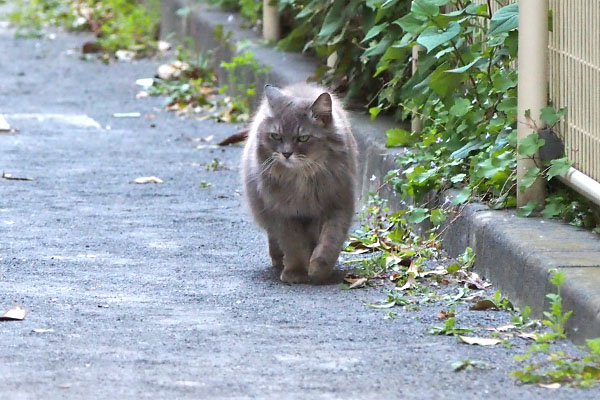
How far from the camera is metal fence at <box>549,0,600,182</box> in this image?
482 centimetres

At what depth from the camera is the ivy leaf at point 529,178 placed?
519 centimetres

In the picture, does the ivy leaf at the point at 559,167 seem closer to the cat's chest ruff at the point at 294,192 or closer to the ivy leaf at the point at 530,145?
the ivy leaf at the point at 530,145

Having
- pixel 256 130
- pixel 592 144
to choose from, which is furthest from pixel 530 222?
pixel 256 130

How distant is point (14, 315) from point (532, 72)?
2280 mm

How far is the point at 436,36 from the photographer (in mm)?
5879

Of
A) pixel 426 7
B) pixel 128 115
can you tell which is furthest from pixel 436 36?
pixel 128 115

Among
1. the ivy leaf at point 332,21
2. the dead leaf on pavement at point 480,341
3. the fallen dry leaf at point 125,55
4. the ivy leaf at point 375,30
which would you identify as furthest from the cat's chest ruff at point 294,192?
the fallen dry leaf at point 125,55

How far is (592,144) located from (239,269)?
5.73 feet

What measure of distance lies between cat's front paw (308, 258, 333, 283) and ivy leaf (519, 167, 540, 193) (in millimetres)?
888

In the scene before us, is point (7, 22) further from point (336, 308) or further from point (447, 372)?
point (447, 372)

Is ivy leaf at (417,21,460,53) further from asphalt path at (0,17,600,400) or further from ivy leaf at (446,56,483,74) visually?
asphalt path at (0,17,600,400)

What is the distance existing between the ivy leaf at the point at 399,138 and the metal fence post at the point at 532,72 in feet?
5.22

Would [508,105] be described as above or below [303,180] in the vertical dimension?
above

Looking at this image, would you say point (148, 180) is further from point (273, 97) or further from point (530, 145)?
point (530, 145)
